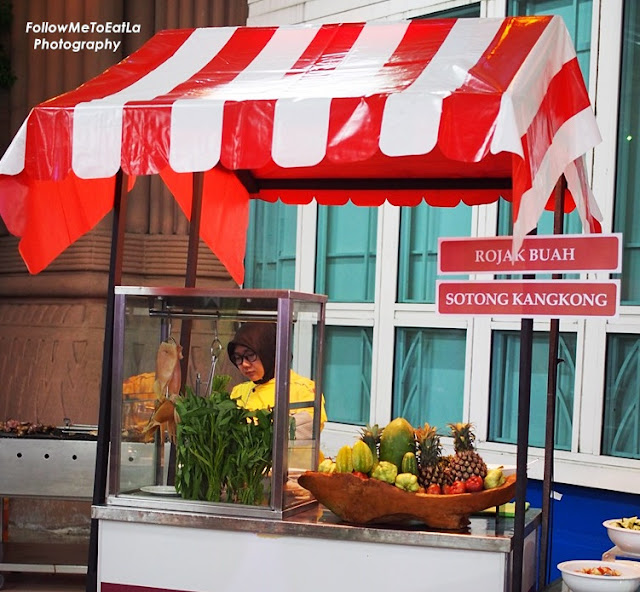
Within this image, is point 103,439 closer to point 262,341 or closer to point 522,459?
point 262,341

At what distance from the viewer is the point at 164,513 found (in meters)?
3.51

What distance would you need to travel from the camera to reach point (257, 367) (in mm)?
3408

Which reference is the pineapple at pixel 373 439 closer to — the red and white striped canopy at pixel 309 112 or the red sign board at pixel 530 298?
the red sign board at pixel 530 298

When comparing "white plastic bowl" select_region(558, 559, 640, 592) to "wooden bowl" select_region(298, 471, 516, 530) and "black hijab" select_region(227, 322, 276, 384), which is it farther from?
"black hijab" select_region(227, 322, 276, 384)

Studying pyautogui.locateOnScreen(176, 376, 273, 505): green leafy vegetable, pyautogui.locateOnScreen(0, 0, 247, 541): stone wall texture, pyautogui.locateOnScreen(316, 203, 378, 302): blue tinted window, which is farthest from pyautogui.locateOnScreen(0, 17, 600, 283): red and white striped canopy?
pyautogui.locateOnScreen(0, 0, 247, 541): stone wall texture

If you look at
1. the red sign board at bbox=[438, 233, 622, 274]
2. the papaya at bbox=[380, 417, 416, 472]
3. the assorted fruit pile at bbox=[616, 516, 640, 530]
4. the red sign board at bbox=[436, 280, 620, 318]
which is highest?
the red sign board at bbox=[438, 233, 622, 274]

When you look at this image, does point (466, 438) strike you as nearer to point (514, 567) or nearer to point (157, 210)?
point (514, 567)

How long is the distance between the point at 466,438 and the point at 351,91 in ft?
4.01

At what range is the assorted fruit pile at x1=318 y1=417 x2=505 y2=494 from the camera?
3363mm

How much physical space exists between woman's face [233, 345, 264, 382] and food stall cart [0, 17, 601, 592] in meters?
0.47

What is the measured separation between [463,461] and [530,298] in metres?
0.63

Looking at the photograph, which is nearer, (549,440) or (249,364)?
(249,364)

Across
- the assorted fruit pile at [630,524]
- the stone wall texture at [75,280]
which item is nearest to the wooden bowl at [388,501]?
the assorted fruit pile at [630,524]

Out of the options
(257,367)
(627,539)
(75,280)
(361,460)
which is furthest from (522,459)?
(75,280)
